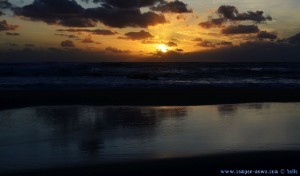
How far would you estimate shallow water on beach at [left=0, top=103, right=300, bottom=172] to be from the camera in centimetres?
764

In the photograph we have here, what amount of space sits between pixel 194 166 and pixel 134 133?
120 inches

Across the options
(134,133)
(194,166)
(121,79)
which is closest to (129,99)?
(134,133)

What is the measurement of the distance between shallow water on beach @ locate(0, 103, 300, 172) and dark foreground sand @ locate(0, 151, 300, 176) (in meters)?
0.32

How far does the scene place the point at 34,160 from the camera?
725 cm

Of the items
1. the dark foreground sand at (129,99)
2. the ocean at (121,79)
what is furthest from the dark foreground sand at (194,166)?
the ocean at (121,79)

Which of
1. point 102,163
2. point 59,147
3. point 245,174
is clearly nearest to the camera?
point 245,174

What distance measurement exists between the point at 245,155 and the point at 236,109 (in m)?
6.95

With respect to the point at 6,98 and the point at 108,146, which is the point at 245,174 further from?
the point at 6,98

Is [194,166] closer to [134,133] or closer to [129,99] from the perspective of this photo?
[134,133]

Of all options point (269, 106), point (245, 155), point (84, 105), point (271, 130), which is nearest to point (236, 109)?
point (269, 106)

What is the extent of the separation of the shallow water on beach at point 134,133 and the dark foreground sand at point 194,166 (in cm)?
32

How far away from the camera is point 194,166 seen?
688 centimetres

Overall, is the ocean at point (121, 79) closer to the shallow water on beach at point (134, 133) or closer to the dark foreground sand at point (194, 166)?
the shallow water on beach at point (134, 133)

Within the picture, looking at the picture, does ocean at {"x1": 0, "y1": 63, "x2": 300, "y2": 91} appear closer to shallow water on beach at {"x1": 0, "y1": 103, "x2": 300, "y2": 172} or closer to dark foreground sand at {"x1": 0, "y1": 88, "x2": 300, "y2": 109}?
dark foreground sand at {"x1": 0, "y1": 88, "x2": 300, "y2": 109}
